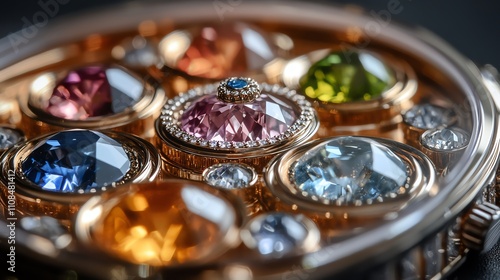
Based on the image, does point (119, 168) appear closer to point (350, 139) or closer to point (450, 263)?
point (350, 139)

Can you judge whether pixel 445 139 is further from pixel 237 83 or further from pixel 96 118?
pixel 96 118

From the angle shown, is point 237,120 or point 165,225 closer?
point 165,225

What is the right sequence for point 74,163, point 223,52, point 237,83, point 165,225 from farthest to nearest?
1. point 223,52
2. point 237,83
3. point 74,163
4. point 165,225

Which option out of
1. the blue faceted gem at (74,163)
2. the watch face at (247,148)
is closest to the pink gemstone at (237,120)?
the watch face at (247,148)

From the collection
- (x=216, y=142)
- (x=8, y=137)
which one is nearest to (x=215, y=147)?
(x=216, y=142)

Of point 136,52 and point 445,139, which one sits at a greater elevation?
point 445,139

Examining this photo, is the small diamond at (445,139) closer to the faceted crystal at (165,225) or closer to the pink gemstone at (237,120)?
the pink gemstone at (237,120)

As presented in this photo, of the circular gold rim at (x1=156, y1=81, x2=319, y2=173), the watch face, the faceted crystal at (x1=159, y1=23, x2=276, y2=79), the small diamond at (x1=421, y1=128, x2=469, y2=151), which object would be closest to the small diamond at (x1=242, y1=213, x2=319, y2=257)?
the watch face
